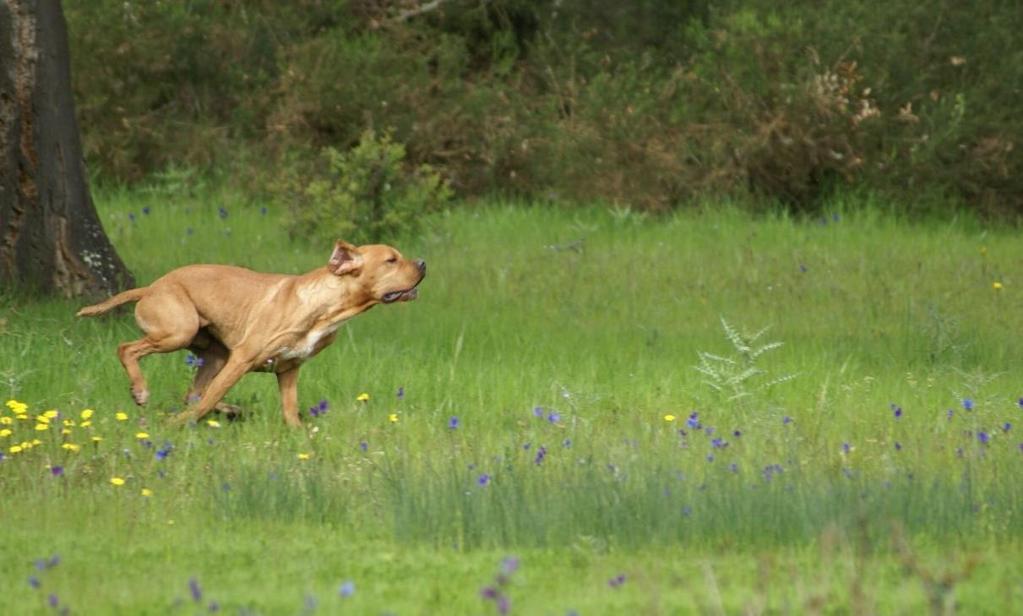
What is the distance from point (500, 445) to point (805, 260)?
6245 mm

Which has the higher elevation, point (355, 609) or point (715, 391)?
point (355, 609)

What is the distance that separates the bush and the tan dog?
5338 millimetres

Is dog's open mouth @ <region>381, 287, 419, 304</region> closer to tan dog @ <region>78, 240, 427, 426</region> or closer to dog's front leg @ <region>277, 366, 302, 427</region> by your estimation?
tan dog @ <region>78, 240, 427, 426</region>

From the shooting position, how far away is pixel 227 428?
9023 mm

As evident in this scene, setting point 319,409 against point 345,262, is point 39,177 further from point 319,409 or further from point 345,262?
point 345,262

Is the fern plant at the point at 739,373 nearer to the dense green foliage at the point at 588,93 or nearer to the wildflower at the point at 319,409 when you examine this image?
the wildflower at the point at 319,409

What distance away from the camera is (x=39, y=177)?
11.6 m

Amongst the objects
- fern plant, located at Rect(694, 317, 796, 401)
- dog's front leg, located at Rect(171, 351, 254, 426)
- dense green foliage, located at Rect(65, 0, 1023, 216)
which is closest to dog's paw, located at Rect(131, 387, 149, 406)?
dog's front leg, located at Rect(171, 351, 254, 426)

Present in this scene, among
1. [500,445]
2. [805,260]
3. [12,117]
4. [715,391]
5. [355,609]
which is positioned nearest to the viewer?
[355,609]

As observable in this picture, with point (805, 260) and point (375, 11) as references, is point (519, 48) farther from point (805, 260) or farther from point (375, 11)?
point (805, 260)

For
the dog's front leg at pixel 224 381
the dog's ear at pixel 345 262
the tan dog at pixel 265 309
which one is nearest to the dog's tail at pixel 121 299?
the tan dog at pixel 265 309

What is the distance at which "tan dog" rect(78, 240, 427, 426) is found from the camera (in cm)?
891

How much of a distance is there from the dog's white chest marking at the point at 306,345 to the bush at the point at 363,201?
5.53 m

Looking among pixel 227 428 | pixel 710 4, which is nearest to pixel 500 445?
pixel 227 428
